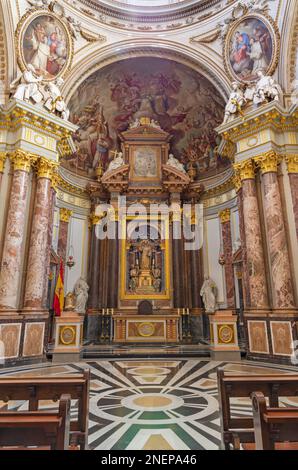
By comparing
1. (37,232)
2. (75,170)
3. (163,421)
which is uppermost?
(75,170)

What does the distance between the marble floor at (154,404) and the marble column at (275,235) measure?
2166mm

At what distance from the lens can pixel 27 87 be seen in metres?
9.70

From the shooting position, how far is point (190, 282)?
1502cm

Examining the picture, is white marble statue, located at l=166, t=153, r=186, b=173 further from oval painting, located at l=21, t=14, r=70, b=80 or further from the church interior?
oval painting, located at l=21, t=14, r=70, b=80

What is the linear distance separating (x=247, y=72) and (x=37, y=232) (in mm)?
9754

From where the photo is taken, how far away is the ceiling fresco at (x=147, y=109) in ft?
45.4

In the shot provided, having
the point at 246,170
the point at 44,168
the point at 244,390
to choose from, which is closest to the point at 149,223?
the point at 246,170

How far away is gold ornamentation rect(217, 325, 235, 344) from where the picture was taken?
8.97 m

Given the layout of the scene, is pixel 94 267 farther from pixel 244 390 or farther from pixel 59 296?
pixel 244 390

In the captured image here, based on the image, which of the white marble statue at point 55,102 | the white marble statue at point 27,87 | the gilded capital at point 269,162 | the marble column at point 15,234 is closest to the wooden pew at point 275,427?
the marble column at point 15,234

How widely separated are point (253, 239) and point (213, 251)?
5.69 m

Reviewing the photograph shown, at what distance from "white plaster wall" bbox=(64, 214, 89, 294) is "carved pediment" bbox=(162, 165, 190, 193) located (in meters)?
4.91
